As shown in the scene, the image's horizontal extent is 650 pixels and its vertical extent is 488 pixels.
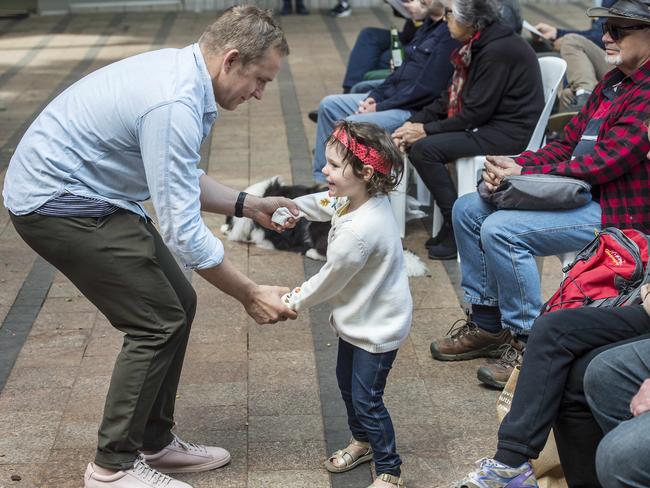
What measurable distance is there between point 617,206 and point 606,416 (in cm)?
130

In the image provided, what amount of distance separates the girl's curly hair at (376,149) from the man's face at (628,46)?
126cm

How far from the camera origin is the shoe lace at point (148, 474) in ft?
11.3

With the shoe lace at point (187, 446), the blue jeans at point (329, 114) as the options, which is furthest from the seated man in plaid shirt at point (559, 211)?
the blue jeans at point (329, 114)

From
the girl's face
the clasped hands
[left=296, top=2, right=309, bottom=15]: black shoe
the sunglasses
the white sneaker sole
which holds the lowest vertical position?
[left=296, top=2, right=309, bottom=15]: black shoe

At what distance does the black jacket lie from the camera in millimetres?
5445

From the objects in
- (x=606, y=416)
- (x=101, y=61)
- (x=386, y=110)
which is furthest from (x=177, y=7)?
(x=606, y=416)

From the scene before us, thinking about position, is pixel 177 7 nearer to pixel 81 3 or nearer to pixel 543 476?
pixel 81 3

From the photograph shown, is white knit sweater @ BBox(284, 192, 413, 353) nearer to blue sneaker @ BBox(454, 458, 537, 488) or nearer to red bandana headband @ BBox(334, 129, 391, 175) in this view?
red bandana headband @ BBox(334, 129, 391, 175)

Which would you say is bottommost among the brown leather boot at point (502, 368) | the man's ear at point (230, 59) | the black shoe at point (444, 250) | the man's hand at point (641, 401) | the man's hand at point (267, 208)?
the black shoe at point (444, 250)

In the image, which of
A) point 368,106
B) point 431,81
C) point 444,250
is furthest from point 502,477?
point 368,106

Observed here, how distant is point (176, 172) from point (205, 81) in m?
0.31

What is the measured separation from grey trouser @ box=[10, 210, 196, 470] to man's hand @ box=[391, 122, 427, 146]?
8.99 feet

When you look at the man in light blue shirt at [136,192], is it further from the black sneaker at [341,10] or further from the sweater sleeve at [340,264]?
the black sneaker at [341,10]

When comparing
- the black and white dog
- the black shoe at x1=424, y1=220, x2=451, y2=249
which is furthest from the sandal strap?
the black shoe at x1=424, y1=220, x2=451, y2=249
